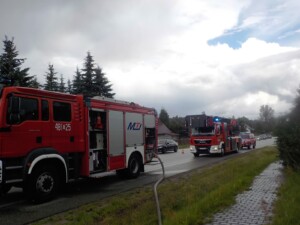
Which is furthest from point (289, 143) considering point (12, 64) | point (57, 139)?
point (12, 64)

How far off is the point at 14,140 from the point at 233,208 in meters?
5.26

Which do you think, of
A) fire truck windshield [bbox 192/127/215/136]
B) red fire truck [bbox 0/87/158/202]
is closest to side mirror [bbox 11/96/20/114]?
red fire truck [bbox 0/87/158/202]

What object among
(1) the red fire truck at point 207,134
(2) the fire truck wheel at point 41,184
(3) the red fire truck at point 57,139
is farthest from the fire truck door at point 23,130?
(1) the red fire truck at point 207,134

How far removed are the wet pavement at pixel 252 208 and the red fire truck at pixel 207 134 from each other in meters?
16.3

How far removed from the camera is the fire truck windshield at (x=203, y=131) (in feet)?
91.2

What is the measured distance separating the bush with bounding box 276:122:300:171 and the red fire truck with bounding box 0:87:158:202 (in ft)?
16.9

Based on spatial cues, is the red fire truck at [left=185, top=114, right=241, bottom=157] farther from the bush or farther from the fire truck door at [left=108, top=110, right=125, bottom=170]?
the fire truck door at [left=108, top=110, right=125, bottom=170]

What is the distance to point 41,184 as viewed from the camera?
10.1 metres

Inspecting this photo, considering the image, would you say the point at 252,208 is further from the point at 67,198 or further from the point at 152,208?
the point at 67,198

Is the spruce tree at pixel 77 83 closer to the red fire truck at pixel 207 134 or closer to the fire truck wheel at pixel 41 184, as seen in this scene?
the red fire truck at pixel 207 134

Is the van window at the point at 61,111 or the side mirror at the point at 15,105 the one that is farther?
the van window at the point at 61,111

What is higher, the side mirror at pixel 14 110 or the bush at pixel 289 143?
the side mirror at pixel 14 110

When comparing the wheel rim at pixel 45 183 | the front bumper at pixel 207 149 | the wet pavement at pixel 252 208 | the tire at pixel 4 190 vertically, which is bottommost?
the wet pavement at pixel 252 208

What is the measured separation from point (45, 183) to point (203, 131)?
19.0m
